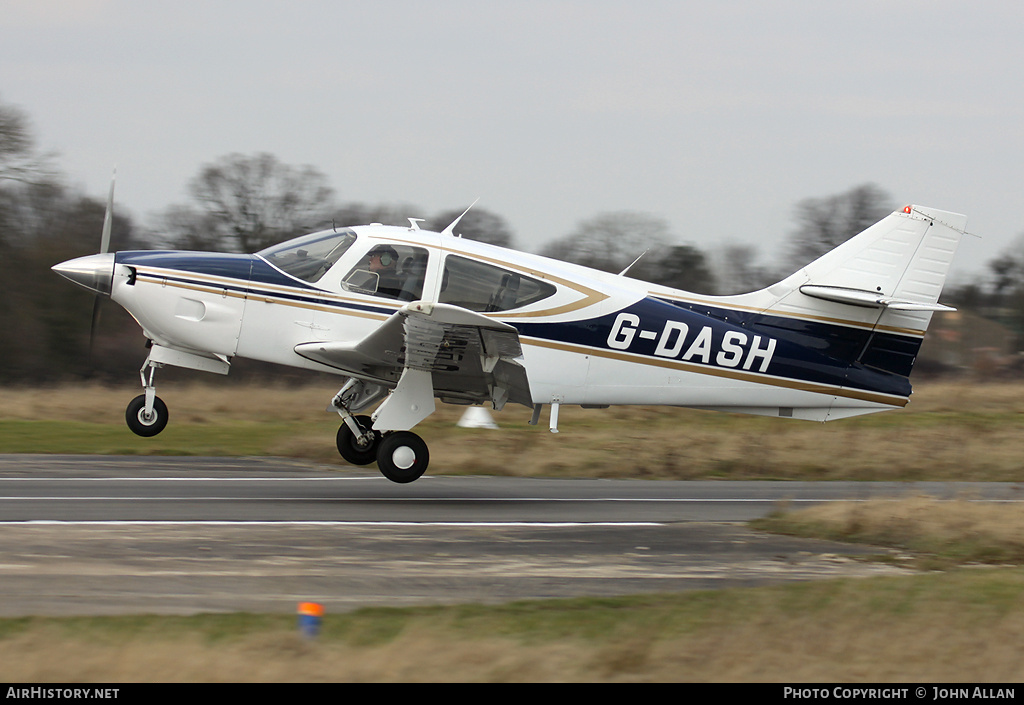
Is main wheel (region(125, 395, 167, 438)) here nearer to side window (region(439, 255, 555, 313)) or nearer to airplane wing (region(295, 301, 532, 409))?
airplane wing (region(295, 301, 532, 409))

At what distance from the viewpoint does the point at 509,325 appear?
9.33 m

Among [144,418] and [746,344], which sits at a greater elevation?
[746,344]

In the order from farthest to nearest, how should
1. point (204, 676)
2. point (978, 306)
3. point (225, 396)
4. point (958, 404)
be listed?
point (978, 306) < point (958, 404) < point (225, 396) < point (204, 676)

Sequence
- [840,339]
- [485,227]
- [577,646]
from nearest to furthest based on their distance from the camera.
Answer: [577,646]
[840,339]
[485,227]

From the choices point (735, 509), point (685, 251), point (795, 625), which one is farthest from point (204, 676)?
point (685, 251)

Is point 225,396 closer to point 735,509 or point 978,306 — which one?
point 735,509

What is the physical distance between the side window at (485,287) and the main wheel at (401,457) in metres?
1.43

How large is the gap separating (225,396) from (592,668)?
15586mm

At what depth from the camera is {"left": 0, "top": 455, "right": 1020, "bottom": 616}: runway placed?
19.6ft

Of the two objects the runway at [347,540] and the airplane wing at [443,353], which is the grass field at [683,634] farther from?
the airplane wing at [443,353]

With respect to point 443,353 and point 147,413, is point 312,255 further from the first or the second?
point 147,413

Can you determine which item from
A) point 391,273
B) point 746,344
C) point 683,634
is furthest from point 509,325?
point 683,634

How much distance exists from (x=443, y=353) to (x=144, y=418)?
3.21 meters
